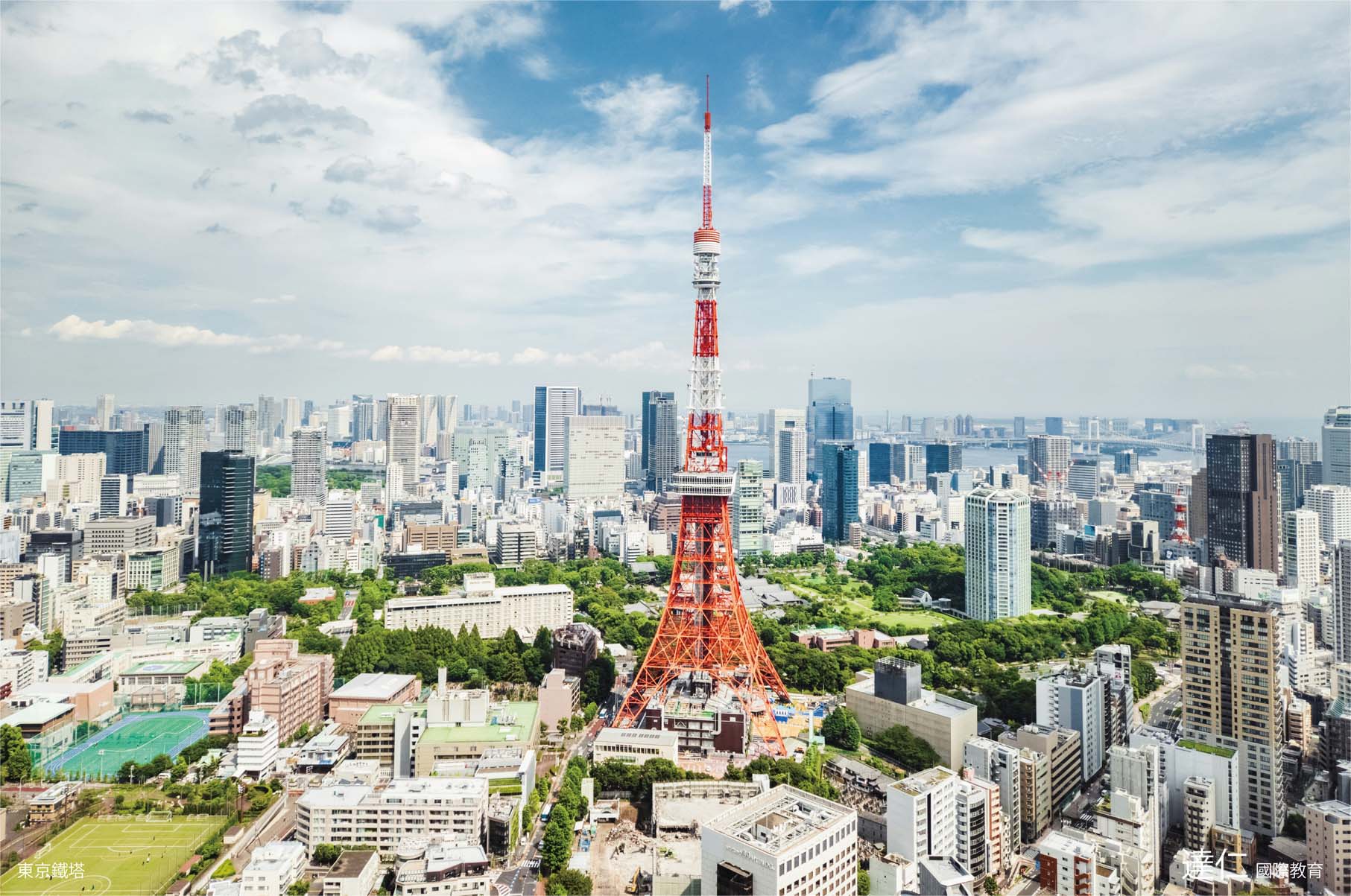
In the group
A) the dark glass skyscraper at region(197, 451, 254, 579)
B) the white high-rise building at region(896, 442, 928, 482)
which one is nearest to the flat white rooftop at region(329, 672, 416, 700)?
the dark glass skyscraper at region(197, 451, 254, 579)

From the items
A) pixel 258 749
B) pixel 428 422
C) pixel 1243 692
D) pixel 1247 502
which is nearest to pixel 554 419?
pixel 428 422

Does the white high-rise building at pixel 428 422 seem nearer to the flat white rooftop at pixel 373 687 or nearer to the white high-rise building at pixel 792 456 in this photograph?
the white high-rise building at pixel 792 456

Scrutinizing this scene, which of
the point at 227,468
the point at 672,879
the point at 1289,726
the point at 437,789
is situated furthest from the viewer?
the point at 227,468

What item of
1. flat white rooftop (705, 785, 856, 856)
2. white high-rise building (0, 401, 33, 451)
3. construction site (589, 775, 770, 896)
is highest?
white high-rise building (0, 401, 33, 451)

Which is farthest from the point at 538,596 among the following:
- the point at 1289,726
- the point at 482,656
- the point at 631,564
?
the point at 1289,726

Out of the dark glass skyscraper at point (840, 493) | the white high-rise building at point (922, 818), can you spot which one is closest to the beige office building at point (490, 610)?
the white high-rise building at point (922, 818)

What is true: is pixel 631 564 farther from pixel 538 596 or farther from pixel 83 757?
pixel 83 757

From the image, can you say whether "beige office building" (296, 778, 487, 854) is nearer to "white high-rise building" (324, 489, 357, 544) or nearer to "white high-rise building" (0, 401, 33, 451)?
"white high-rise building" (324, 489, 357, 544)

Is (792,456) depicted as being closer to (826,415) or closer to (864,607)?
(826,415)
